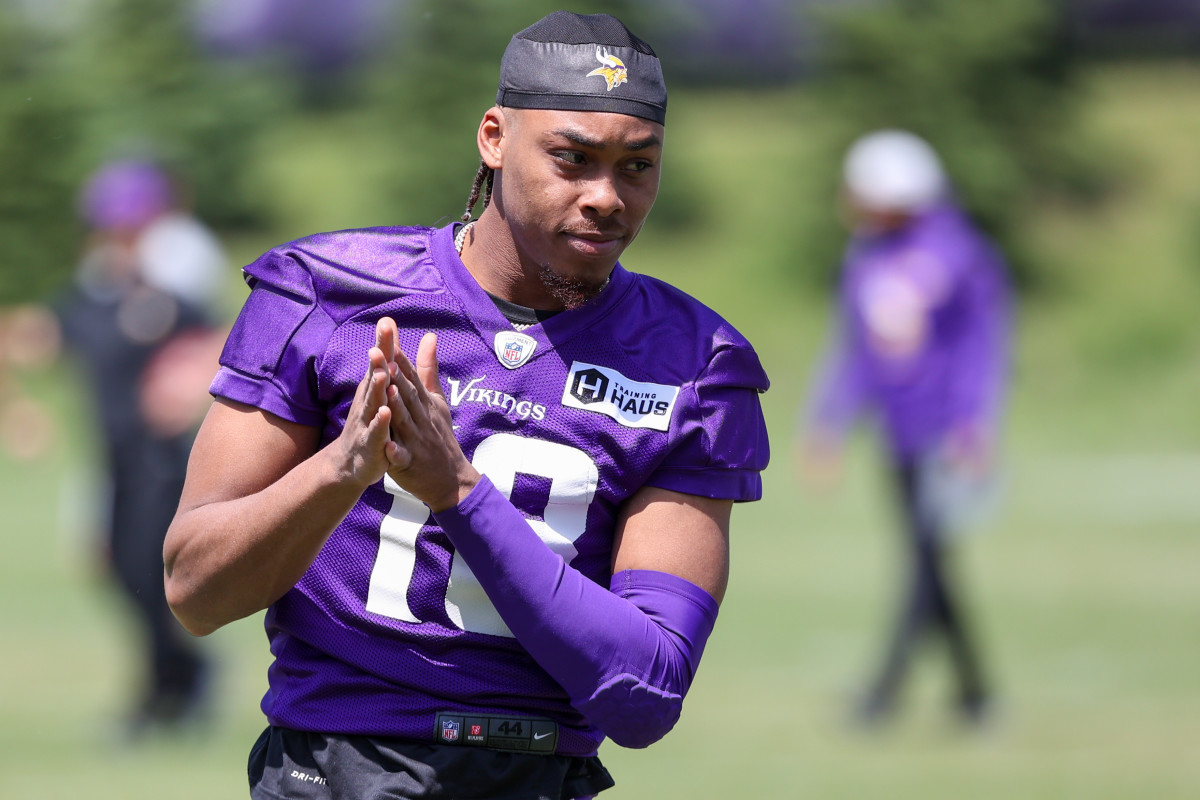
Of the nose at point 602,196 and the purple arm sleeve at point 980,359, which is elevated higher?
the purple arm sleeve at point 980,359

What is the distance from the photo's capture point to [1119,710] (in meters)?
7.36

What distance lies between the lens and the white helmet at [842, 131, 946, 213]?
7.51 m

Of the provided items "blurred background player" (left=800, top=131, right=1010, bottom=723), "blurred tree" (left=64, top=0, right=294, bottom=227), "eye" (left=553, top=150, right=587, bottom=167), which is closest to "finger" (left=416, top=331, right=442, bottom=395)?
"eye" (left=553, top=150, right=587, bottom=167)

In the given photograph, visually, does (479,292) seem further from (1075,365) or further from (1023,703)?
(1075,365)

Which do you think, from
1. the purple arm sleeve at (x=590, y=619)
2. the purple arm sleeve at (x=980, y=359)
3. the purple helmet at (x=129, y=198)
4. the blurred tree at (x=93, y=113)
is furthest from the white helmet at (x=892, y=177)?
the blurred tree at (x=93, y=113)

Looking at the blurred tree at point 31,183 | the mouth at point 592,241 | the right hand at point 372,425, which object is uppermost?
the blurred tree at point 31,183

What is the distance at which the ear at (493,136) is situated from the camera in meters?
2.63

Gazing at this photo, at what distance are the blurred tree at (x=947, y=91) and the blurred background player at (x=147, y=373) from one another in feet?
64.0

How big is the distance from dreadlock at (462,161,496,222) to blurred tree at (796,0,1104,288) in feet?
77.7

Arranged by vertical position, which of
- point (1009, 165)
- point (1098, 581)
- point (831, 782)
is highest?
point (1009, 165)

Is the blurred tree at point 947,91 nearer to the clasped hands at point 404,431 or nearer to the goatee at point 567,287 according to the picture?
the goatee at point 567,287

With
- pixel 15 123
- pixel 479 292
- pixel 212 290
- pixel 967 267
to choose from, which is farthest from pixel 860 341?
pixel 15 123

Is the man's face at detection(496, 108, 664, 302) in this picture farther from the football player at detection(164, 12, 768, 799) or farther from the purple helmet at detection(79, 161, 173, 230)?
A: the purple helmet at detection(79, 161, 173, 230)

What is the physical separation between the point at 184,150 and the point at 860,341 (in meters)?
20.5
